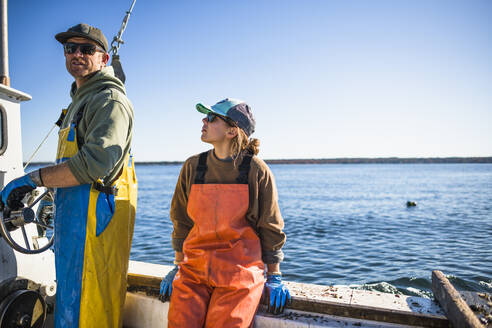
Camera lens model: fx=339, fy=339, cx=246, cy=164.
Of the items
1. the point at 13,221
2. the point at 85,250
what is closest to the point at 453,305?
the point at 85,250

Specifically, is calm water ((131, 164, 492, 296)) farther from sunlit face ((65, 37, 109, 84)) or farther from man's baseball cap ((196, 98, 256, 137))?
sunlit face ((65, 37, 109, 84))

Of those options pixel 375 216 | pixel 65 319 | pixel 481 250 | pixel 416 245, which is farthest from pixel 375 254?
pixel 65 319

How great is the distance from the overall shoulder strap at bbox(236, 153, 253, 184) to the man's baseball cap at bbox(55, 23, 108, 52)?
136 centimetres

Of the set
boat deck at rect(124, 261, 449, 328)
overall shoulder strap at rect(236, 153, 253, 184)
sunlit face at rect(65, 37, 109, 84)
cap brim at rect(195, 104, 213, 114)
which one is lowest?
boat deck at rect(124, 261, 449, 328)

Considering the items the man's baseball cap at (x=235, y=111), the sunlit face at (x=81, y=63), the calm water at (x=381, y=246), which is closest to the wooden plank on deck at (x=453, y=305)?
the man's baseball cap at (x=235, y=111)

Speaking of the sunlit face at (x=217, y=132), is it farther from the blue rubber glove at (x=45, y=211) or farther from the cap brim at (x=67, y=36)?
the blue rubber glove at (x=45, y=211)

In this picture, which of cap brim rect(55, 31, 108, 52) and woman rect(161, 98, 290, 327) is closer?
woman rect(161, 98, 290, 327)

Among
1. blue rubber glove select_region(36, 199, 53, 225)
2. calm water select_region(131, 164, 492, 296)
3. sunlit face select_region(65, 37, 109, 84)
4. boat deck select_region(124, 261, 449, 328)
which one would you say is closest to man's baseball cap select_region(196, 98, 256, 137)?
sunlit face select_region(65, 37, 109, 84)

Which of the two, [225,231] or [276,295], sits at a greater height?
[225,231]

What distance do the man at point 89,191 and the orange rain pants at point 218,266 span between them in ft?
1.61

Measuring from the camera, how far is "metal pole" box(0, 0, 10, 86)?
291 cm

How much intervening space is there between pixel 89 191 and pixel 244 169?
104 cm

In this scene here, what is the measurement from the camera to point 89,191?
7.27 feet

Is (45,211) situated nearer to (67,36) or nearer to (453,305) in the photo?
(67,36)
